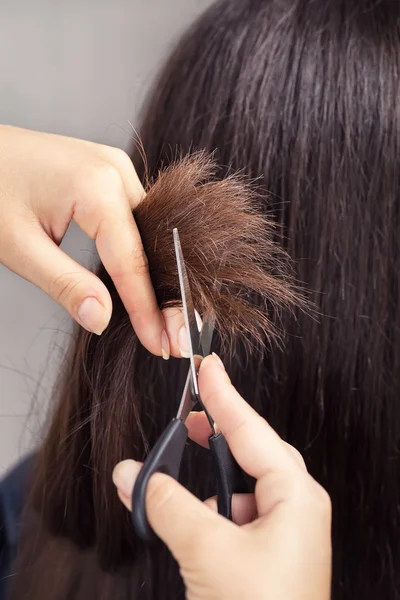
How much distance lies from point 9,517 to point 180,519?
0.53 metres

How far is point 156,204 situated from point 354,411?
1.10 ft

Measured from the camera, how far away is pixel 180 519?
38 centimetres

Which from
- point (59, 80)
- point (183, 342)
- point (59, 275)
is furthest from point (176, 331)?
point (59, 80)

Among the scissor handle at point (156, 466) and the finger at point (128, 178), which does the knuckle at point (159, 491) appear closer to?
the scissor handle at point (156, 466)

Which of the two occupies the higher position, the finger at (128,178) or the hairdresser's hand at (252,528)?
the finger at (128,178)

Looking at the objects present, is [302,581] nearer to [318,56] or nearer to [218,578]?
[218,578]

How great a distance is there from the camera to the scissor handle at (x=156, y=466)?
399mm

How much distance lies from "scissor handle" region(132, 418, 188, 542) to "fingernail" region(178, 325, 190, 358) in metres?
0.09

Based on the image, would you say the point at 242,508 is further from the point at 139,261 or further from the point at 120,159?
the point at 120,159

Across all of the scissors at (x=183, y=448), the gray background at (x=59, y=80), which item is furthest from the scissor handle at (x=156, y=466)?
the gray background at (x=59, y=80)

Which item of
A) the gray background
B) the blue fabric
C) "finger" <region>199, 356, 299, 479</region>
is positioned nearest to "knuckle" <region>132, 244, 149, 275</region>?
"finger" <region>199, 356, 299, 479</region>

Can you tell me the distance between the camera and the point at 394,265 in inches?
24.6

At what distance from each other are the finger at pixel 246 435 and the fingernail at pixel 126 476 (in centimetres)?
7

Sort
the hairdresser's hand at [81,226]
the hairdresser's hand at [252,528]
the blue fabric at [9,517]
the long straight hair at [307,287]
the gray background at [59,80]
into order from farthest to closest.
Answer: the gray background at [59,80] < the blue fabric at [9,517] < the long straight hair at [307,287] < the hairdresser's hand at [81,226] < the hairdresser's hand at [252,528]
